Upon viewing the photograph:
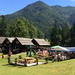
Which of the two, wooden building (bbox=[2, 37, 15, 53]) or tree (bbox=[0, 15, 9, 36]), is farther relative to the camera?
tree (bbox=[0, 15, 9, 36])

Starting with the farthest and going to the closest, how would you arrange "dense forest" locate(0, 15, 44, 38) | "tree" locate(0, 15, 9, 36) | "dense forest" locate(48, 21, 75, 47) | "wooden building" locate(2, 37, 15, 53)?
"tree" locate(0, 15, 9, 36), "dense forest" locate(48, 21, 75, 47), "dense forest" locate(0, 15, 44, 38), "wooden building" locate(2, 37, 15, 53)

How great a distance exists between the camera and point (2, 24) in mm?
64312

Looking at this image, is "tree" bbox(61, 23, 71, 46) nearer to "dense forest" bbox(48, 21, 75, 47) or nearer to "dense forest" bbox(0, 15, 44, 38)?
"dense forest" bbox(48, 21, 75, 47)

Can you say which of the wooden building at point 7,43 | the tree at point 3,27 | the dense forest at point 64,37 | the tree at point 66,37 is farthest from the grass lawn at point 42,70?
the tree at point 3,27

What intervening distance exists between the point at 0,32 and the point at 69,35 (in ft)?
120

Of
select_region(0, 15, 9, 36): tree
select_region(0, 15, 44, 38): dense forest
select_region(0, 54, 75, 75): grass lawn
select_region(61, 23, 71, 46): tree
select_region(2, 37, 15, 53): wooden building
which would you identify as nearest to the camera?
select_region(0, 54, 75, 75): grass lawn

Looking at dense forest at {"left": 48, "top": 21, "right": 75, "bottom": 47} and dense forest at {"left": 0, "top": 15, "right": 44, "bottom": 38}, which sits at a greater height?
dense forest at {"left": 0, "top": 15, "right": 44, "bottom": 38}

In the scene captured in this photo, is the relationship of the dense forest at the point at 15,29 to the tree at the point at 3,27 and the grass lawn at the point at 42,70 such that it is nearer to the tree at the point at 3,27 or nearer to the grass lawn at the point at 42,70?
the tree at the point at 3,27

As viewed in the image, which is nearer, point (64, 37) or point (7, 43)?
point (7, 43)

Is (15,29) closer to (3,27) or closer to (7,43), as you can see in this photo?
(3,27)

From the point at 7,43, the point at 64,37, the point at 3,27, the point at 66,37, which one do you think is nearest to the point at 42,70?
the point at 7,43

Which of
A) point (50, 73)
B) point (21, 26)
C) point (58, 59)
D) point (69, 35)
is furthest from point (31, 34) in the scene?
point (50, 73)

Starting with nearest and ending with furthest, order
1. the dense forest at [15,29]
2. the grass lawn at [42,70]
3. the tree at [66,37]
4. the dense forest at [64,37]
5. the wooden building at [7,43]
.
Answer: the grass lawn at [42,70]
the wooden building at [7,43]
the dense forest at [15,29]
the dense forest at [64,37]
the tree at [66,37]

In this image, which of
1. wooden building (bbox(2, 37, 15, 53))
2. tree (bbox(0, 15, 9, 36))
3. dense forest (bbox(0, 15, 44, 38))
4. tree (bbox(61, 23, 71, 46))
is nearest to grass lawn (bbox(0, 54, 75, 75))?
wooden building (bbox(2, 37, 15, 53))
